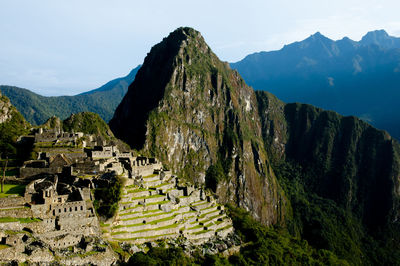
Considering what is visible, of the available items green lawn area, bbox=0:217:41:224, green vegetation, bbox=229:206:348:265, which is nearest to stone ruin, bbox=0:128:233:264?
green lawn area, bbox=0:217:41:224

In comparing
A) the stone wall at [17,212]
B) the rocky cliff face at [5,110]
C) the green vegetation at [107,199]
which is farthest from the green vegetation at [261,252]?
the rocky cliff face at [5,110]

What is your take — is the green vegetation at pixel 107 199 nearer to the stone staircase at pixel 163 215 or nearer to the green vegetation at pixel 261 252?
the stone staircase at pixel 163 215

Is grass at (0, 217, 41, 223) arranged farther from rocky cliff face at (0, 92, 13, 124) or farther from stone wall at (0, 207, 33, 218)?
rocky cliff face at (0, 92, 13, 124)

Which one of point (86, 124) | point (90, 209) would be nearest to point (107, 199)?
point (90, 209)

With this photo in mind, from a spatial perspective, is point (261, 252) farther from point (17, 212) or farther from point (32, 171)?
point (17, 212)

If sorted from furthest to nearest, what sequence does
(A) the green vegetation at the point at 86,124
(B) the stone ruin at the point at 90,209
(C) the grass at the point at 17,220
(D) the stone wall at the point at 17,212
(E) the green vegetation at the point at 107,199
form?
(A) the green vegetation at the point at 86,124
(E) the green vegetation at the point at 107,199
(B) the stone ruin at the point at 90,209
(D) the stone wall at the point at 17,212
(C) the grass at the point at 17,220

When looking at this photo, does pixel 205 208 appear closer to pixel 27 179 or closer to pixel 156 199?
pixel 156 199
